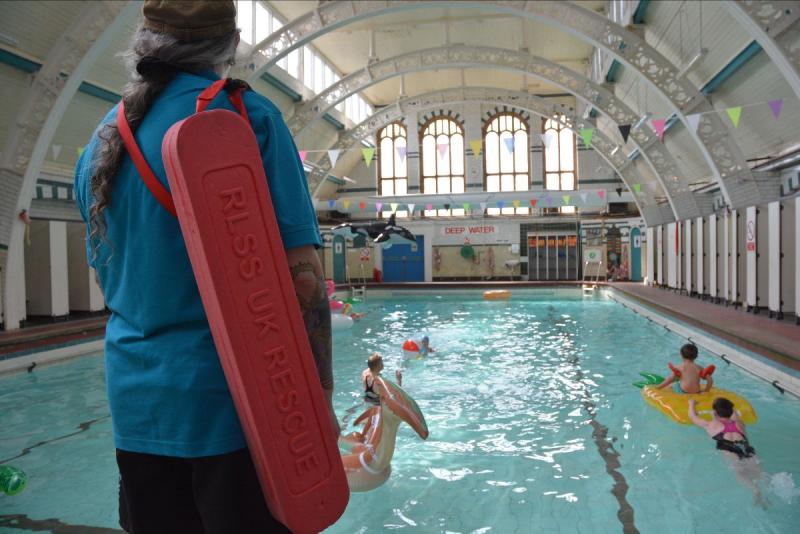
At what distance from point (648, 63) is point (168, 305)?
14.6m

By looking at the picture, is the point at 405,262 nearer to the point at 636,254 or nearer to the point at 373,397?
the point at 636,254

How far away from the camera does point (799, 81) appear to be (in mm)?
9242

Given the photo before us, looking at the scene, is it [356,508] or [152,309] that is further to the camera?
[356,508]

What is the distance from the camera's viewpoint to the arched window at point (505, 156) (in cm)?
2855

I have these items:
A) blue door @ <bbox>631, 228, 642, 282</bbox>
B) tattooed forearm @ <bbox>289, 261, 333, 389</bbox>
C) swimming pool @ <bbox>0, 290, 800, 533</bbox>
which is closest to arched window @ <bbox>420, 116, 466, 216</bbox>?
blue door @ <bbox>631, 228, 642, 282</bbox>

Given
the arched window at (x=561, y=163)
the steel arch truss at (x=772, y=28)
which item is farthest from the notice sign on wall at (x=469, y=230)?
the steel arch truss at (x=772, y=28)

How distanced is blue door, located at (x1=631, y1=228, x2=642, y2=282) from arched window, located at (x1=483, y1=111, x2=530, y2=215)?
5203 millimetres

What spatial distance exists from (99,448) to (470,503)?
358 cm

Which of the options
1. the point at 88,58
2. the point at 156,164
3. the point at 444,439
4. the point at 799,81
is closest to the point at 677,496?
the point at 444,439

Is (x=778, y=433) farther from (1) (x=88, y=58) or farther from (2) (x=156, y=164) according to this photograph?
(1) (x=88, y=58)

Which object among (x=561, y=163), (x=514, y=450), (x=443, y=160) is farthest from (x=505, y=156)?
(x=514, y=450)

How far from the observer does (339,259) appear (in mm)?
29422

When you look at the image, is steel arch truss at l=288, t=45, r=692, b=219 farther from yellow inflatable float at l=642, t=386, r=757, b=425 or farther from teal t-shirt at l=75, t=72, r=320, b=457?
teal t-shirt at l=75, t=72, r=320, b=457

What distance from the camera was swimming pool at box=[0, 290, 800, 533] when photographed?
381 cm
